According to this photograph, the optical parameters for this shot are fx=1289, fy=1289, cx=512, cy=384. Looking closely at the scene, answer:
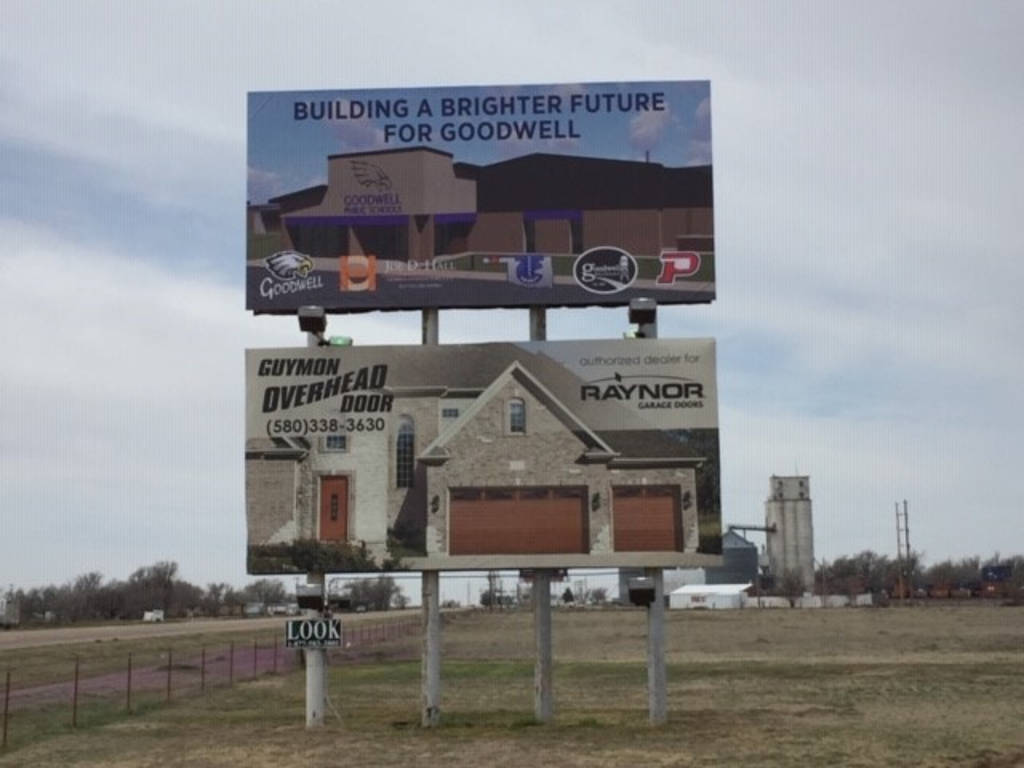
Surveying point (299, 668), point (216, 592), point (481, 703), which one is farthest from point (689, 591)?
point (481, 703)

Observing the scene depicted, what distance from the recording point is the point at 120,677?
4231cm

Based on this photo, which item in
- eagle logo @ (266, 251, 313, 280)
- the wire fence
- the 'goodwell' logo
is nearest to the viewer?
the 'goodwell' logo

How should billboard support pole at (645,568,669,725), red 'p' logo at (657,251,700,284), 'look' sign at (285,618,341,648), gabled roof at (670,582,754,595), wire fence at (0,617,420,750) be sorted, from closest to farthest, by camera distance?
billboard support pole at (645,568,669,725) < 'look' sign at (285,618,341,648) < red 'p' logo at (657,251,700,284) < wire fence at (0,617,420,750) < gabled roof at (670,582,754,595)

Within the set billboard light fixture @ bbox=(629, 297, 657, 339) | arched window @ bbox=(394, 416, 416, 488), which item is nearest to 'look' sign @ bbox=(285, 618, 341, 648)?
arched window @ bbox=(394, 416, 416, 488)

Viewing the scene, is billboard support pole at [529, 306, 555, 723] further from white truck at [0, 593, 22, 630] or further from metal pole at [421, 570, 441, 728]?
white truck at [0, 593, 22, 630]

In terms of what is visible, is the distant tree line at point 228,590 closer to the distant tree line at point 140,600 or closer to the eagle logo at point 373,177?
the distant tree line at point 140,600

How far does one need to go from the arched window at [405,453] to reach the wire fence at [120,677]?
A: 799 cm

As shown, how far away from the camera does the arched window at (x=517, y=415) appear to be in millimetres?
21000

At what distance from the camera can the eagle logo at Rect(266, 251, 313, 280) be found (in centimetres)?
2172

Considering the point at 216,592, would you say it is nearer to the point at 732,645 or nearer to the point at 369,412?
the point at 732,645

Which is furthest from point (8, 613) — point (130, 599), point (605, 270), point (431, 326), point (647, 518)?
point (647, 518)

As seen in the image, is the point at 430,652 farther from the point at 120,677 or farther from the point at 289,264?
the point at 120,677

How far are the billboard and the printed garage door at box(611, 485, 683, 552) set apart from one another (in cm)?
2

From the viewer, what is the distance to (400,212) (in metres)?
21.8
